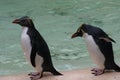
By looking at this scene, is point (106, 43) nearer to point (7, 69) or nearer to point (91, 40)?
point (91, 40)

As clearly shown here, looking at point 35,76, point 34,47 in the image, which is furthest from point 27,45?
point 35,76

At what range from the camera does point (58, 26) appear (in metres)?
7.61

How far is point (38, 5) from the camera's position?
9477mm

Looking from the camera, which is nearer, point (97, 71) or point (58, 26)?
point (97, 71)

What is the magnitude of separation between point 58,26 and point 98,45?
3815 mm

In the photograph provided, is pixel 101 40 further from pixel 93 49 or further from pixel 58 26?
pixel 58 26

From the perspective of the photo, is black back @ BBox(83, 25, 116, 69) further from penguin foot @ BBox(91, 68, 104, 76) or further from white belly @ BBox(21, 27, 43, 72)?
white belly @ BBox(21, 27, 43, 72)

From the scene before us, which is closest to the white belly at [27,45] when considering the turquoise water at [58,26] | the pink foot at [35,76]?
the pink foot at [35,76]

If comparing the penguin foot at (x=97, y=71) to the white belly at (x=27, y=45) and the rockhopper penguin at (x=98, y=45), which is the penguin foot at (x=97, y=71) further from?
the white belly at (x=27, y=45)

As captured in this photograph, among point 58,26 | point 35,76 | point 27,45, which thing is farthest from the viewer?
point 58,26

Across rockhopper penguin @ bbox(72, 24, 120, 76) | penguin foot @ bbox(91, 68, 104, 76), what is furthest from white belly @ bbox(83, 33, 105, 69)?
penguin foot @ bbox(91, 68, 104, 76)

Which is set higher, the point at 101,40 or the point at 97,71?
the point at 101,40

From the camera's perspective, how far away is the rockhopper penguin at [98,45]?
3.80 meters

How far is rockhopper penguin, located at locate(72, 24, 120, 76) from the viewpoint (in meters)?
3.80
